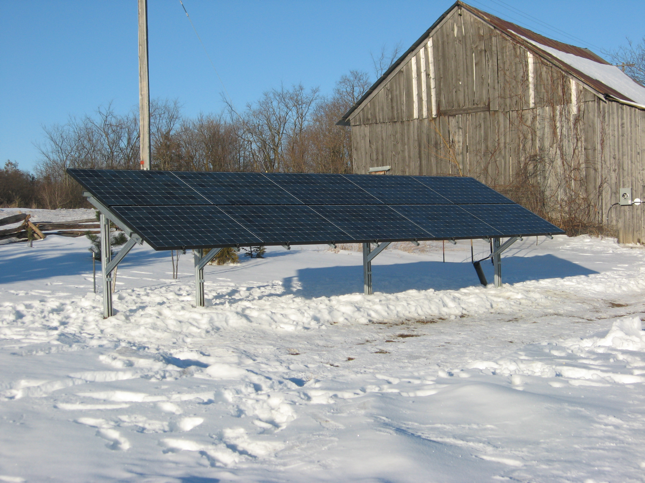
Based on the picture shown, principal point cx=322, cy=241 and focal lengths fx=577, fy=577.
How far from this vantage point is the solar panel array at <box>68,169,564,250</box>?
9.59 m

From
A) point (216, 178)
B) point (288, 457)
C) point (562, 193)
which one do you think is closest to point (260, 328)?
point (216, 178)

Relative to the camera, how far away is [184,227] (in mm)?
9461

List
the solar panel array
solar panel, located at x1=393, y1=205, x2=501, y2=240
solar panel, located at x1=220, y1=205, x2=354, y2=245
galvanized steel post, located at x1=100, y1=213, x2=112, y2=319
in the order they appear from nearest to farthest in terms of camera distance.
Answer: the solar panel array → solar panel, located at x1=220, y1=205, x2=354, y2=245 → galvanized steel post, located at x1=100, y1=213, x2=112, y2=319 → solar panel, located at x1=393, y1=205, x2=501, y2=240

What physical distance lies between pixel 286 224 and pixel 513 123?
53.5 ft

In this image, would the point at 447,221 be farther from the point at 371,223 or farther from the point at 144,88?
the point at 144,88

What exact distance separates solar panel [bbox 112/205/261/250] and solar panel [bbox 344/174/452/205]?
438cm

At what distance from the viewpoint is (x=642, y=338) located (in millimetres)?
8000

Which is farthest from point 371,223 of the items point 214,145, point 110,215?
point 214,145

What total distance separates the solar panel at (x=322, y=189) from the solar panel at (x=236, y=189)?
0.30 metres

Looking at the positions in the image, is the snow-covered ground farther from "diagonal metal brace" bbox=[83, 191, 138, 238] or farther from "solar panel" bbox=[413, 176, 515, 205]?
"solar panel" bbox=[413, 176, 515, 205]

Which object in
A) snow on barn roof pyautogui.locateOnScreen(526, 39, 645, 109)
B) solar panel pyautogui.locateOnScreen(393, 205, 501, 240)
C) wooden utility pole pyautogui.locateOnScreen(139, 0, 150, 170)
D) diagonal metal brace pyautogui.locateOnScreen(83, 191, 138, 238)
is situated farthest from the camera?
snow on barn roof pyautogui.locateOnScreen(526, 39, 645, 109)

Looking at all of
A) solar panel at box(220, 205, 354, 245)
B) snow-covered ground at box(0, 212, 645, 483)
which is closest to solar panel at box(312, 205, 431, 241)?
solar panel at box(220, 205, 354, 245)

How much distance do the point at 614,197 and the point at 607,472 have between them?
20.2 metres

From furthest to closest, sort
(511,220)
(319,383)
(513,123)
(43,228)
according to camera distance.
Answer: (513,123) < (43,228) < (511,220) < (319,383)
